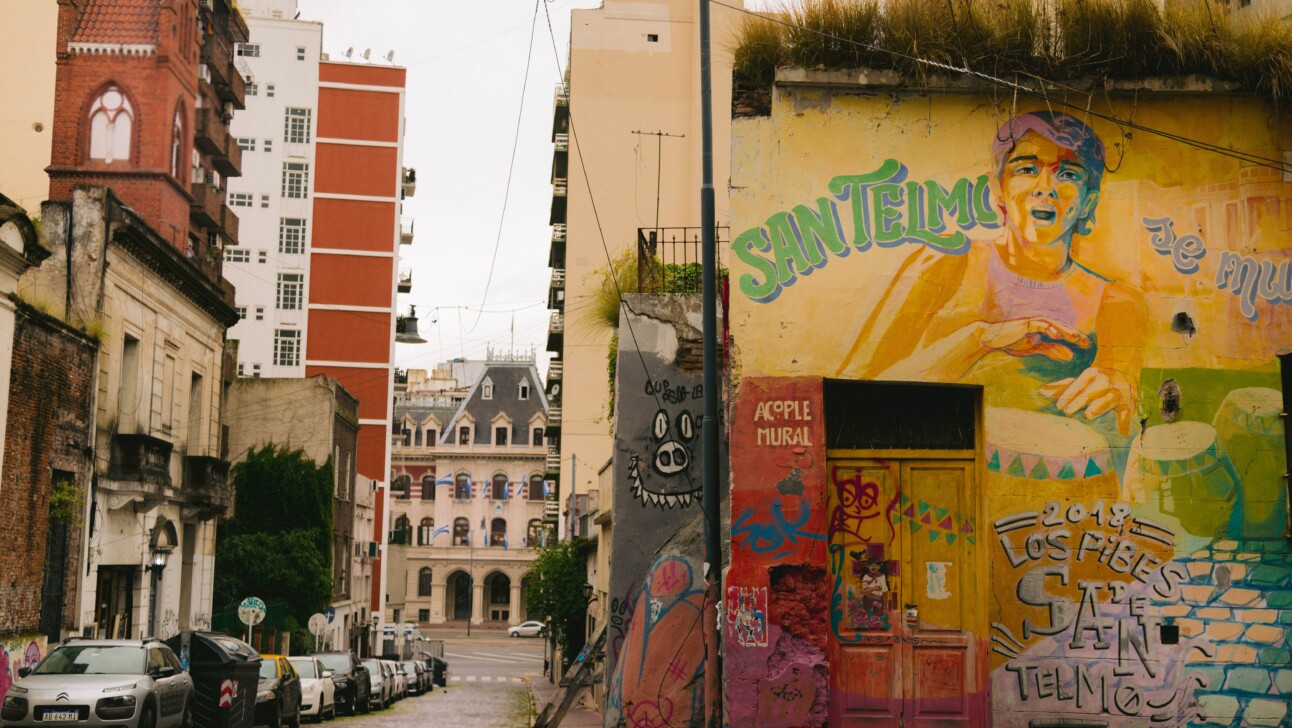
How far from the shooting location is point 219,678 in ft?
63.8

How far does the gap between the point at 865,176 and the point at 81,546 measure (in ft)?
57.8

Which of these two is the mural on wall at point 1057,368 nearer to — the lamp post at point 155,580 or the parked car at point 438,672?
the lamp post at point 155,580

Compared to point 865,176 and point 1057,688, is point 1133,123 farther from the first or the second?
point 1057,688

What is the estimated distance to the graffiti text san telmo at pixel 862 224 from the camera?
12664 millimetres

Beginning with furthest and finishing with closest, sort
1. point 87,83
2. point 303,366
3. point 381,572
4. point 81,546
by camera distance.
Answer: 1. point 303,366
2. point 381,572
3. point 87,83
4. point 81,546

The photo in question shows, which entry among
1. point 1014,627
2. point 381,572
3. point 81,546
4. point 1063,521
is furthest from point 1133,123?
point 381,572

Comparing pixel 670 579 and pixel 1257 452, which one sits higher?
pixel 1257 452

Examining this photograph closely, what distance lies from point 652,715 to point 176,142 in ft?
96.4

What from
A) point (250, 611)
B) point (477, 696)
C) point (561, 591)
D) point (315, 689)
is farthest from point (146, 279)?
point (477, 696)

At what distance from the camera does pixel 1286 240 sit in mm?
12422

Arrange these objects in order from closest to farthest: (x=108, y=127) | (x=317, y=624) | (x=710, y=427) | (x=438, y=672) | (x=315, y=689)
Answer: (x=710, y=427) < (x=315, y=689) < (x=317, y=624) < (x=108, y=127) < (x=438, y=672)

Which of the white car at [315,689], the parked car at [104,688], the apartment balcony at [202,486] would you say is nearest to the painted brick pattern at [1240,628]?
the parked car at [104,688]

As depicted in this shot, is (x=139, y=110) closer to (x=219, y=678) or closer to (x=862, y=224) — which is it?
(x=219, y=678)

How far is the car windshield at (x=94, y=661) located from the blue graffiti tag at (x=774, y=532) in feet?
30.0
